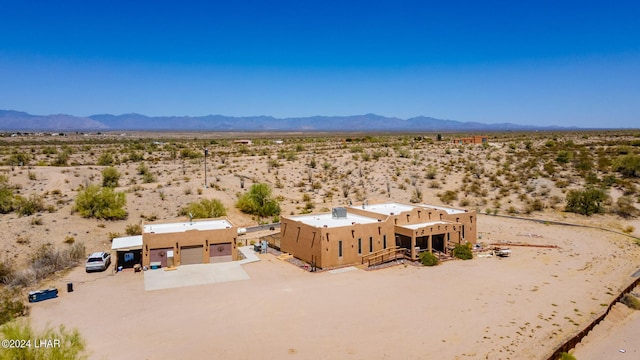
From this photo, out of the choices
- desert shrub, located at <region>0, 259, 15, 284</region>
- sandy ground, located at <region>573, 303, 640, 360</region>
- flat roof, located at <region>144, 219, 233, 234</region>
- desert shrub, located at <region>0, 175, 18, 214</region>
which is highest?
desert shrub, located at <region>0, 175, 18, 214</region>

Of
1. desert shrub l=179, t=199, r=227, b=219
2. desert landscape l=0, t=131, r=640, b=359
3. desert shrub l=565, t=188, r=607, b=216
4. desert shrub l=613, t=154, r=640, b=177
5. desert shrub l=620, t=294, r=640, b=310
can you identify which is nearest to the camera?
desert landscape l=0, t=131, r=640, b=359

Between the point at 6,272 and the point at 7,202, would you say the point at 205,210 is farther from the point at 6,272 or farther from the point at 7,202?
the point at 6,272

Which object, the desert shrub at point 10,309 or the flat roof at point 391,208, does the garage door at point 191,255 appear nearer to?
the desert shrub at point 10,309

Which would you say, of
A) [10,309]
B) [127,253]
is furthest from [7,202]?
[10,309]

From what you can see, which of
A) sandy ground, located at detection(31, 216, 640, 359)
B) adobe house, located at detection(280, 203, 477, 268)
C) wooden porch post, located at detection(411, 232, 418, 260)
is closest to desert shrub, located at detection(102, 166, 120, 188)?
sandy ground, located at detection(31, 216, 640, 359)

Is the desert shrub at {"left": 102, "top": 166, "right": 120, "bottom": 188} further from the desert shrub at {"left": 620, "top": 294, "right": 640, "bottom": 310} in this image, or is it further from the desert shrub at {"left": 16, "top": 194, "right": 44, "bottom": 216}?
the desert shrub at {"left": 620, "top": 294, "right": 640, "bottom": 310}
